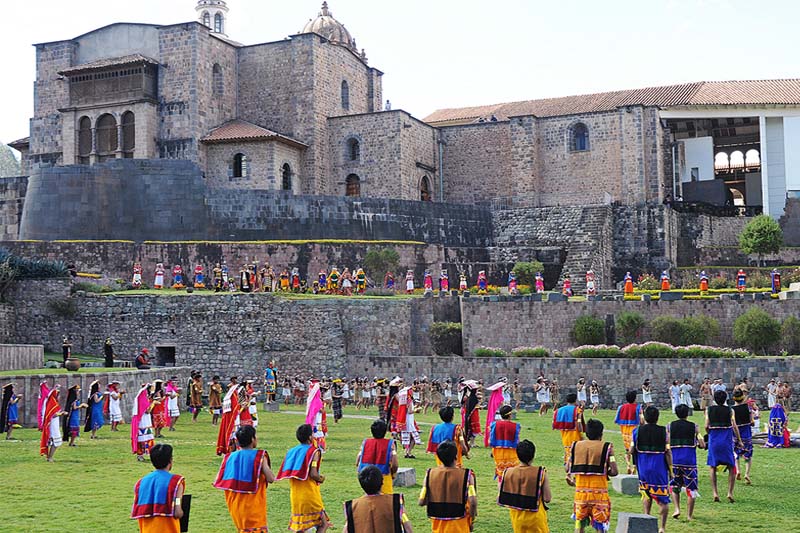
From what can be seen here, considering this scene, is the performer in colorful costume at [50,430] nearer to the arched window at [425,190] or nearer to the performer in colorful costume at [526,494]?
the performer in colorful costume at [526,494]

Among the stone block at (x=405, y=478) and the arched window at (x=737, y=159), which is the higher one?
the arched window at (x=737, y=159)

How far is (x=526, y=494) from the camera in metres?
8.66

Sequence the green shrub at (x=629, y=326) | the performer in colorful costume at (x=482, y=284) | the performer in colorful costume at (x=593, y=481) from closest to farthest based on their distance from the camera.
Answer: the performer in colorful costume at (x=593, y=481) → the green shrub at (x=629, y=326) → the performer in colorful costume at (x=482, y=284)

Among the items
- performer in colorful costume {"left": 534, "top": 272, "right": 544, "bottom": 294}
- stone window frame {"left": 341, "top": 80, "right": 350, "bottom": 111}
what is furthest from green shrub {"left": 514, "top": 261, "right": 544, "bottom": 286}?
stone window frame {"left": 341, "top": 80, "right": 350, "bottom": 111}

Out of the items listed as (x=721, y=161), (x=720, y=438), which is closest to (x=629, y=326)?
(x=720, y=438)

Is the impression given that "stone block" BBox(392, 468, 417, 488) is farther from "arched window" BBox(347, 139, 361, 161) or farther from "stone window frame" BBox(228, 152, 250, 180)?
"arched window" BBox(347, 139, 361, 161)

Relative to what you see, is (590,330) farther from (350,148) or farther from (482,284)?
(350,148)

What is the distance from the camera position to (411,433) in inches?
666

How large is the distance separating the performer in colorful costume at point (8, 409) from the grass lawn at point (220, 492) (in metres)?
0.47

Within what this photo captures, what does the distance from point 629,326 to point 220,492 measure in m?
20.4

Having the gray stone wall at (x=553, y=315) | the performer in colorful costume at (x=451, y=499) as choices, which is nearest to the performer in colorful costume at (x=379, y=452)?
the performer in colorful costume at (x=451, y=499)

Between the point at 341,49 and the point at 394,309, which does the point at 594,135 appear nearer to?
the point at 341,49

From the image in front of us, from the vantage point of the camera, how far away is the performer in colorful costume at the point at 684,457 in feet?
37.1

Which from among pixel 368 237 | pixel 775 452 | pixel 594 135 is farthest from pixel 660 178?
pixel 775 452
